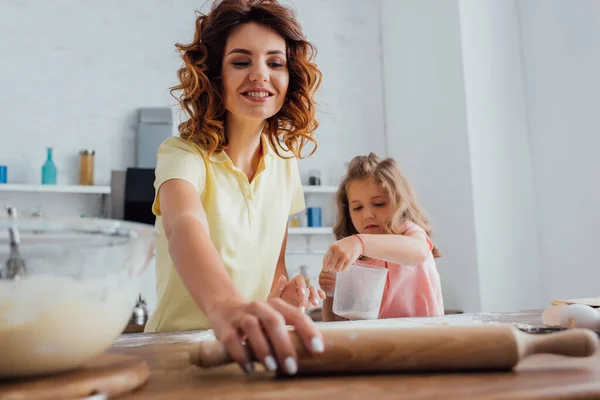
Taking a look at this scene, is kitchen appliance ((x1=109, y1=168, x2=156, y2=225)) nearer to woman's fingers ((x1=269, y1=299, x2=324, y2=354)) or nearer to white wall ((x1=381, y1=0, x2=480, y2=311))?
white wall ((x1=381, y1=0, x2=480, y2=311))

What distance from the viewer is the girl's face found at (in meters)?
1.88

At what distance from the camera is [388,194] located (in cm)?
190

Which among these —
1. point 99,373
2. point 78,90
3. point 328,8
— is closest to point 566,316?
point 99,373

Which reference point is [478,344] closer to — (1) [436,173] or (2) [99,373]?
(2) [99,373]

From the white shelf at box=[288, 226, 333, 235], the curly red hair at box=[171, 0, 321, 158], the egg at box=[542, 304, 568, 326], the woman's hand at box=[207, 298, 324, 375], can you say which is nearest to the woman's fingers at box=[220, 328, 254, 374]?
the woman's hand at box=[207, 298, 324, 375]

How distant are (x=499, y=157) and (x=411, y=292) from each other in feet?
5.35

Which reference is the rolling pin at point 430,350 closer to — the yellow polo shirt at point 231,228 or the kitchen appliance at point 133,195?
the yellow polo shirt at point 231,228

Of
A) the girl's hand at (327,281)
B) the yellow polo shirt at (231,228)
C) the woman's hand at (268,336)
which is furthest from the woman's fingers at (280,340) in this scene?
the girl's hand at (327,281)

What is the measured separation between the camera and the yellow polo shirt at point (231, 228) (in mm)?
1221

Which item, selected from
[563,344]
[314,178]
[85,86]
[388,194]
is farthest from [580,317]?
[85,86]

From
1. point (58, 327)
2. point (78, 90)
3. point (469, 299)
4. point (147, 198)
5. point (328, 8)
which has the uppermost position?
point (328, 8)

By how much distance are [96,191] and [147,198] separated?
0.33 m

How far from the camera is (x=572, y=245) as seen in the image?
9.17ft

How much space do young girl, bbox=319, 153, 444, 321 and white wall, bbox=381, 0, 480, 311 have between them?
3.93 ft
